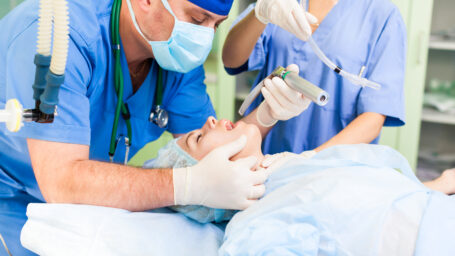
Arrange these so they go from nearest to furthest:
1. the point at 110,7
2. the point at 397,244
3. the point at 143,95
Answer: the point at 397,244 < the point at 110,7 < the point at 143,95

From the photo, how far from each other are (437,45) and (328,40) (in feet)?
4.34

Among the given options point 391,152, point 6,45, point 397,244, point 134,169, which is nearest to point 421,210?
point 397,244

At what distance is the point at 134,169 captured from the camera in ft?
3.84

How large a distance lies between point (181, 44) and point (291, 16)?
0.37m


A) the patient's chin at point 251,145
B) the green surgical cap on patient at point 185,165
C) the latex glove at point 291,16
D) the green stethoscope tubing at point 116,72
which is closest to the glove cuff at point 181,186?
the green surgical cap on patient at point 185,165

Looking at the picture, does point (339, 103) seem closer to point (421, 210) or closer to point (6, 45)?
point (421, 210)

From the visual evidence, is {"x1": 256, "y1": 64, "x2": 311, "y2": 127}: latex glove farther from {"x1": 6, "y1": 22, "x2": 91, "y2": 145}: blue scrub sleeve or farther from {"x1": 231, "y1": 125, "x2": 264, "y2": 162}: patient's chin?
{"x1": 6, "y1": 22, "x2": 91, "y2": 145}: blue scrub sleeve

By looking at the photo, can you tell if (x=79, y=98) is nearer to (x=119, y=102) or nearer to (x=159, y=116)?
(x=119, y=102)

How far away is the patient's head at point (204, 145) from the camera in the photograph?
1.34m

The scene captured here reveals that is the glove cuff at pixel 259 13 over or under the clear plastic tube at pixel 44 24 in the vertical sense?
under

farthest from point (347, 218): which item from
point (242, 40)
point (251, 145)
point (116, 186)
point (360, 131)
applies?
point (242, 40)

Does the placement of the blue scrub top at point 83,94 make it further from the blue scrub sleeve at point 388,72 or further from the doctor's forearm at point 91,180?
the blue scrub sleeve at point 388,72

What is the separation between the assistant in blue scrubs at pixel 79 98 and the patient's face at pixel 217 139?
302 millimetres

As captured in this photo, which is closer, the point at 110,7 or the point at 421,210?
the point at 421,210
